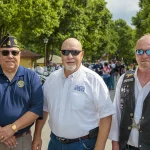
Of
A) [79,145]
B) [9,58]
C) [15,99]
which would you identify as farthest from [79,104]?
[9,58]

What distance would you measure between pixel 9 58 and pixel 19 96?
42cm

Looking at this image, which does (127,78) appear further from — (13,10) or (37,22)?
(37,22)

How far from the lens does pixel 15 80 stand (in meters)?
3.31

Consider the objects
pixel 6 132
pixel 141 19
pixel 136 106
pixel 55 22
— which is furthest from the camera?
pixel 141 19

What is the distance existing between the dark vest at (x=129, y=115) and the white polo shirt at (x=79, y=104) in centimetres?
16

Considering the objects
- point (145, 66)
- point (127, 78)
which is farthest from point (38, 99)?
point (145, 66)

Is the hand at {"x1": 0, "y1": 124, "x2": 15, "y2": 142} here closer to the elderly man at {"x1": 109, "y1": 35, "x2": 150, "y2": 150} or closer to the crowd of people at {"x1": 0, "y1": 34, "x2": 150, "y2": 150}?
the crowd of people at {"x1": 0, "y1": 34, "x2": 150, "y2": 150}

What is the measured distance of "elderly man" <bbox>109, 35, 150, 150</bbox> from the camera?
2.95 m

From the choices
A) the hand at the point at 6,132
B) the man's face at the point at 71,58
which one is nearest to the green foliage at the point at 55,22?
Result: the man's face at the point at 71,58

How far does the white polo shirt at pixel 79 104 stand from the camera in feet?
10.4

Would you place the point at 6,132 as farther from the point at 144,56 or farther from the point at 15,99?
the point at 144,56

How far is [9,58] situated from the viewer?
10.8ft

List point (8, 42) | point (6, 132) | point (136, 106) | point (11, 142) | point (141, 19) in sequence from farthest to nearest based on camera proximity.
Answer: point (141, 19) < point (8, 42) < point (11, 142) < point (6, 132) < point (136, 106)

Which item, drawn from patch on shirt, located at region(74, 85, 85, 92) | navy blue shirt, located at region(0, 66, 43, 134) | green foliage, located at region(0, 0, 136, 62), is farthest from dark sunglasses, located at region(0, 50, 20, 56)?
green foliage, located at region(0, 0, 136, 62)
